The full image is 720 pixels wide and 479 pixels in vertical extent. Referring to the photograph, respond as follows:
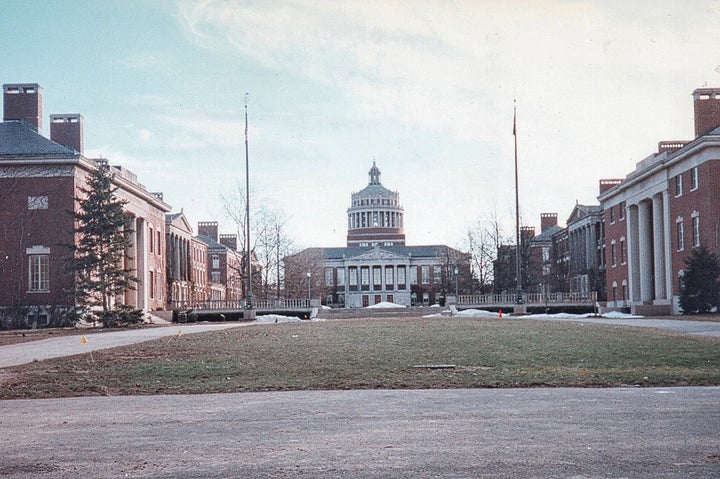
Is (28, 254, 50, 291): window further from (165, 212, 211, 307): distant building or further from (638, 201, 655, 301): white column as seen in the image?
(638, 201, 655, 301): white column

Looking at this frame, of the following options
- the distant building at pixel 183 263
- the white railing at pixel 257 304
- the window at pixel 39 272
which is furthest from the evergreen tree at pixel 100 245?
the distant building at pixel 183 263

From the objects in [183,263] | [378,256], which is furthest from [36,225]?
[378,256]

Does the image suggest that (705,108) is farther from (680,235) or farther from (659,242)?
(659,242)

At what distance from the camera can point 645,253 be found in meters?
66.2

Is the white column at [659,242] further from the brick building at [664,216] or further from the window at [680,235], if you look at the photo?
the window at [680,235]

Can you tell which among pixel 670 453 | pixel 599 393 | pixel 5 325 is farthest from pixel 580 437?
pixel 5 325

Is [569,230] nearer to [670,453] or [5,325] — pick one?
[5,325]

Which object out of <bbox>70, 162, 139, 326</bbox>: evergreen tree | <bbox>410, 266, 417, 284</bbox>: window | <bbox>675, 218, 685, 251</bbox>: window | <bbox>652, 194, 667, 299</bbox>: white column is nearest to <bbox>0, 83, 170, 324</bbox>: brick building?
<bbox>70, 162, 139, 326</bbox>: evergreen tree

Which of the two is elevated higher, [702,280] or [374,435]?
[702,280]

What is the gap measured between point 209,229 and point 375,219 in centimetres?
5382

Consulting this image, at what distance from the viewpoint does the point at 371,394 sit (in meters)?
12.3

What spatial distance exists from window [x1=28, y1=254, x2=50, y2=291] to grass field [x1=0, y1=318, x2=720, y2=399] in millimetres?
31198

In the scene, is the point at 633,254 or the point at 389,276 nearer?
the point at 633,254

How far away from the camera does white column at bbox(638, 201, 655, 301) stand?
65875 mm
